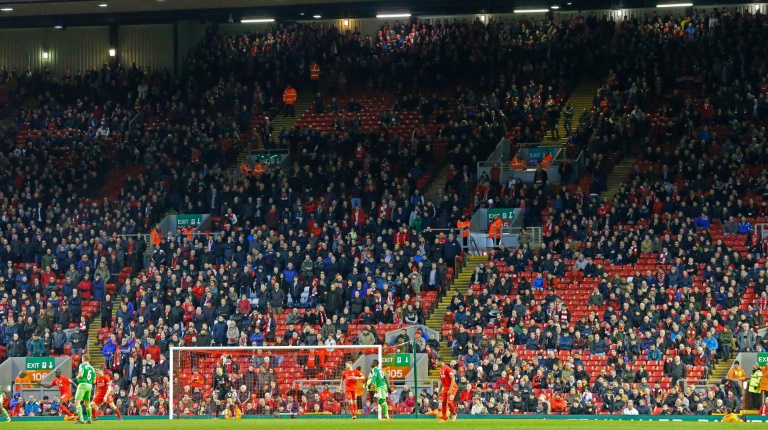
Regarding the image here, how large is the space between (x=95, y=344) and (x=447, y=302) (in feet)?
39.1

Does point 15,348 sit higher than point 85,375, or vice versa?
point 85,375

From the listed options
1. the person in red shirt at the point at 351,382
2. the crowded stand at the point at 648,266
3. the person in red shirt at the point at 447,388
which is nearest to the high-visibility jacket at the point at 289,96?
the crowded stand at the point at 648,266

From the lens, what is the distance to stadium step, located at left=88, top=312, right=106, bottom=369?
1662 inches

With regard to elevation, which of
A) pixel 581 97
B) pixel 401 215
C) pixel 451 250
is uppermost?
pixel 581 97

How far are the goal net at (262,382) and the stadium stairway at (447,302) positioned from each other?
3645 millimetres

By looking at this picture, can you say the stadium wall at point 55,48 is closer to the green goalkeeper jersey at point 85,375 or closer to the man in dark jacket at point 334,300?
the man in dark jacket at point 334,300

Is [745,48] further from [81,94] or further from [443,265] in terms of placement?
[81,94]

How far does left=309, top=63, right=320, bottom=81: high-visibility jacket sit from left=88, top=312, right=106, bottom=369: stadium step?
18231 millimetres

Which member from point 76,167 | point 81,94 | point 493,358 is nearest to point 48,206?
point 76,167

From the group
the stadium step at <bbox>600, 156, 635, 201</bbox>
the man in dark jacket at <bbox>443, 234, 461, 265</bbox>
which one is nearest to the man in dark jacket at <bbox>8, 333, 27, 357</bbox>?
the man in dark jacket at <bbox>443, 234, 461, 265</bbox>

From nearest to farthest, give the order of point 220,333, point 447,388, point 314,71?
point 447,388
point 220,333
point 314,71

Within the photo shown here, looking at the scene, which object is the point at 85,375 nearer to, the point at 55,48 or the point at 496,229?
the point at 496,229

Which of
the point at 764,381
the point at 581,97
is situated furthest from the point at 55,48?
the point at 764,381

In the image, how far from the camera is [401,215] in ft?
156
